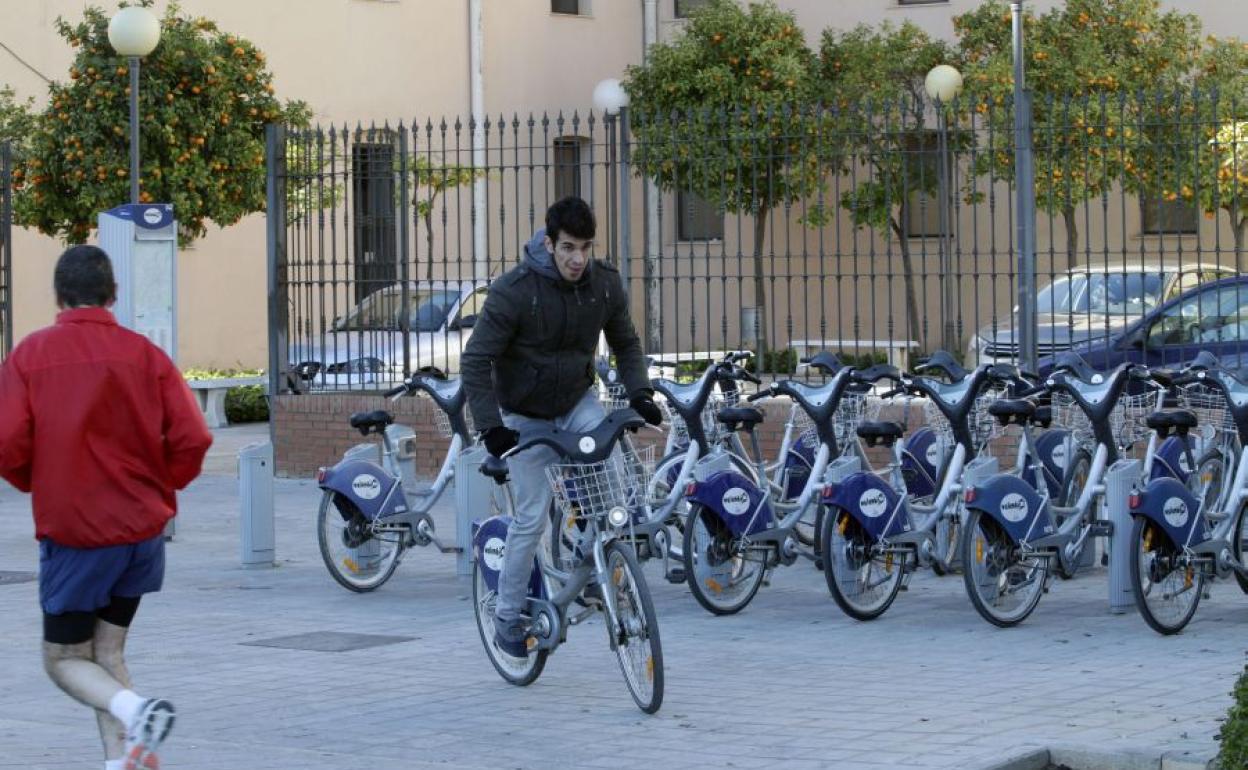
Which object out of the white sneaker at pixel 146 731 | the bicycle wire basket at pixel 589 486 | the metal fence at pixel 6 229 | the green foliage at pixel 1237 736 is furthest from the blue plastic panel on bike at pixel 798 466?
the metal fence at pixel 6 229

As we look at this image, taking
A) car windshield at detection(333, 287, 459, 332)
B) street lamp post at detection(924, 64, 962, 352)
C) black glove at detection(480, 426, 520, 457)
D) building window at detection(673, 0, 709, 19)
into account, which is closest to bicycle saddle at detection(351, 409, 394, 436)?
black glove at detection(480, 426, 520, 457)

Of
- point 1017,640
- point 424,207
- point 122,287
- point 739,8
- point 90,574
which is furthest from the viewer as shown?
point 739,8

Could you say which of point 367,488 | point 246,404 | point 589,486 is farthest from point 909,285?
point 246,404

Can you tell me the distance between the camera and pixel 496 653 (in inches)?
332

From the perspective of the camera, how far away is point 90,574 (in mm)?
6188

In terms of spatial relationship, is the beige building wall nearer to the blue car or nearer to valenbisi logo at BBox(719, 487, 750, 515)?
the blue car

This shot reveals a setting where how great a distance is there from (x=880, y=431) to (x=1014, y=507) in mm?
843

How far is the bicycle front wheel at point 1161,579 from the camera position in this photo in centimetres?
921

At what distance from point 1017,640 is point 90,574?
4533 mm

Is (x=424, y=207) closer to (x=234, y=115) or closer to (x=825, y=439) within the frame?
(x=234, y=115)

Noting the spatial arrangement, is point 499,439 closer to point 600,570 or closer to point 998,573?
point 600,570

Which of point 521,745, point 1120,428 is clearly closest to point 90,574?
point 521,745

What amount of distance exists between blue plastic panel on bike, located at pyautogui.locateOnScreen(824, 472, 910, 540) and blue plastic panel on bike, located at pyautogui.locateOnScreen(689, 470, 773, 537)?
45 centimetres

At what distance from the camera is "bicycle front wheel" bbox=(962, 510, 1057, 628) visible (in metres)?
9.46
